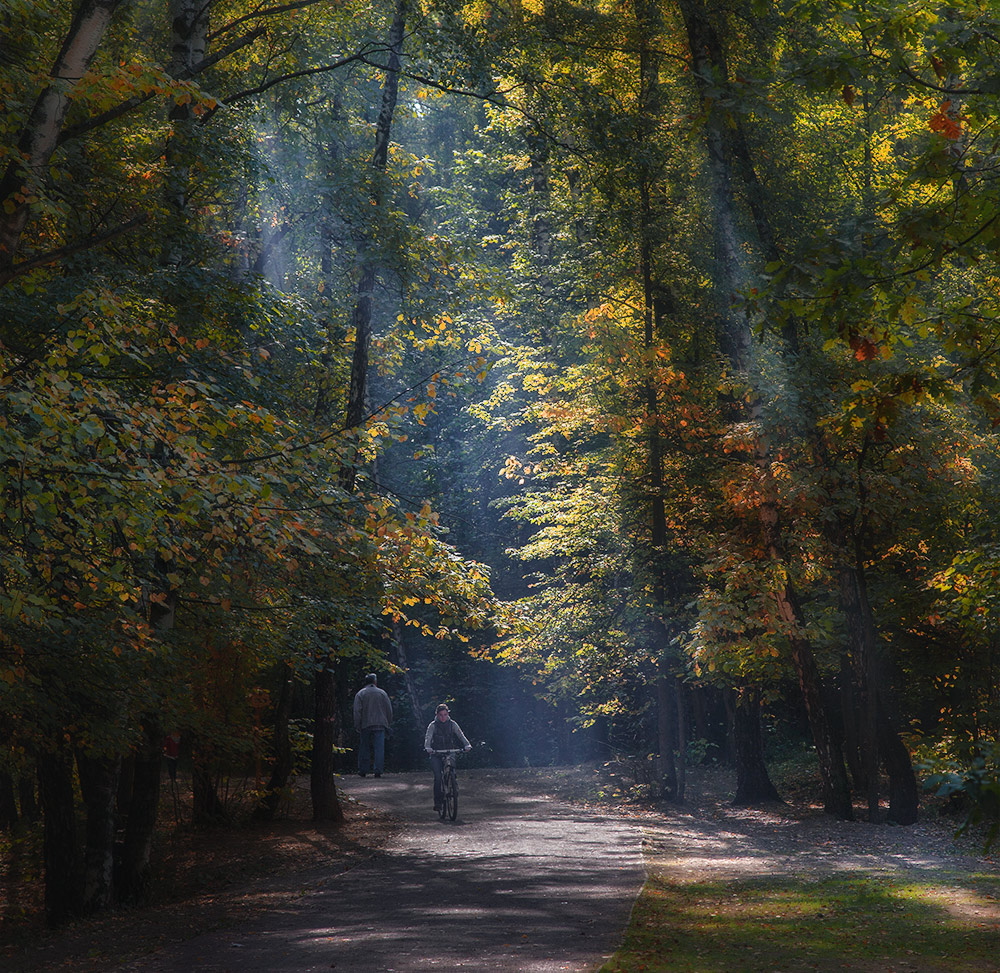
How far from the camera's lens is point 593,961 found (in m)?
6.58

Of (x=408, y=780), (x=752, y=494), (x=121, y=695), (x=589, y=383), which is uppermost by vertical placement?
(x=589, y=383)

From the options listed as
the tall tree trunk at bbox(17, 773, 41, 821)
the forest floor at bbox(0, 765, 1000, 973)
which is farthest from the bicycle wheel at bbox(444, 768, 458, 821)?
the tall tree trunk at bbox(17, 773, 41, 821)

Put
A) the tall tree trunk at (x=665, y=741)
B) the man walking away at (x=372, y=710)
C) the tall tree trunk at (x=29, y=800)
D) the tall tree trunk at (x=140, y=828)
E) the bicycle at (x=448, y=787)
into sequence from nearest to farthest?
the tall tree trunk at (x=140, y=828)
the bicycle at (x=448, y=787)
the tall tree trunk at (x=665, y=741)
the tall tree trunk at (x=29, y=800)
the man walking away at (x=372, y=710)

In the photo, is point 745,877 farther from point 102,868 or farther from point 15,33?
point 15,33

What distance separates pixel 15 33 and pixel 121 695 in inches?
238

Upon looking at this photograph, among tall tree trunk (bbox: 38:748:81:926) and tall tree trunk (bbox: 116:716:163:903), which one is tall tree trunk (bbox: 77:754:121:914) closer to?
tall tree trunk (bbox: 38:748:81:926)

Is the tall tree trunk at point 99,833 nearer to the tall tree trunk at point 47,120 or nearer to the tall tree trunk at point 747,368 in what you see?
the tall tree trunk at point 47,120

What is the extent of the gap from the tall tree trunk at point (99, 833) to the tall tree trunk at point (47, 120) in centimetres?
593

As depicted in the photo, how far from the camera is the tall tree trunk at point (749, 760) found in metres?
18.0

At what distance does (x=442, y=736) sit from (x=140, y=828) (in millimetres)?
5513

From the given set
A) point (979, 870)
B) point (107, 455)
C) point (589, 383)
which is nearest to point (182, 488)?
point (107, 455)

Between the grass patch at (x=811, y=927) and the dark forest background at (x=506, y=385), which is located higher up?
the dark forest background at (x=506, y=385)

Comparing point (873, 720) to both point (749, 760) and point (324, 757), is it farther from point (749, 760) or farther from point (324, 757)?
point (324, 757)

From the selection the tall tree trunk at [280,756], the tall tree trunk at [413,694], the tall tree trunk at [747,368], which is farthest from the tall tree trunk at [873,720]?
the tall tree trunk at [413,694]
